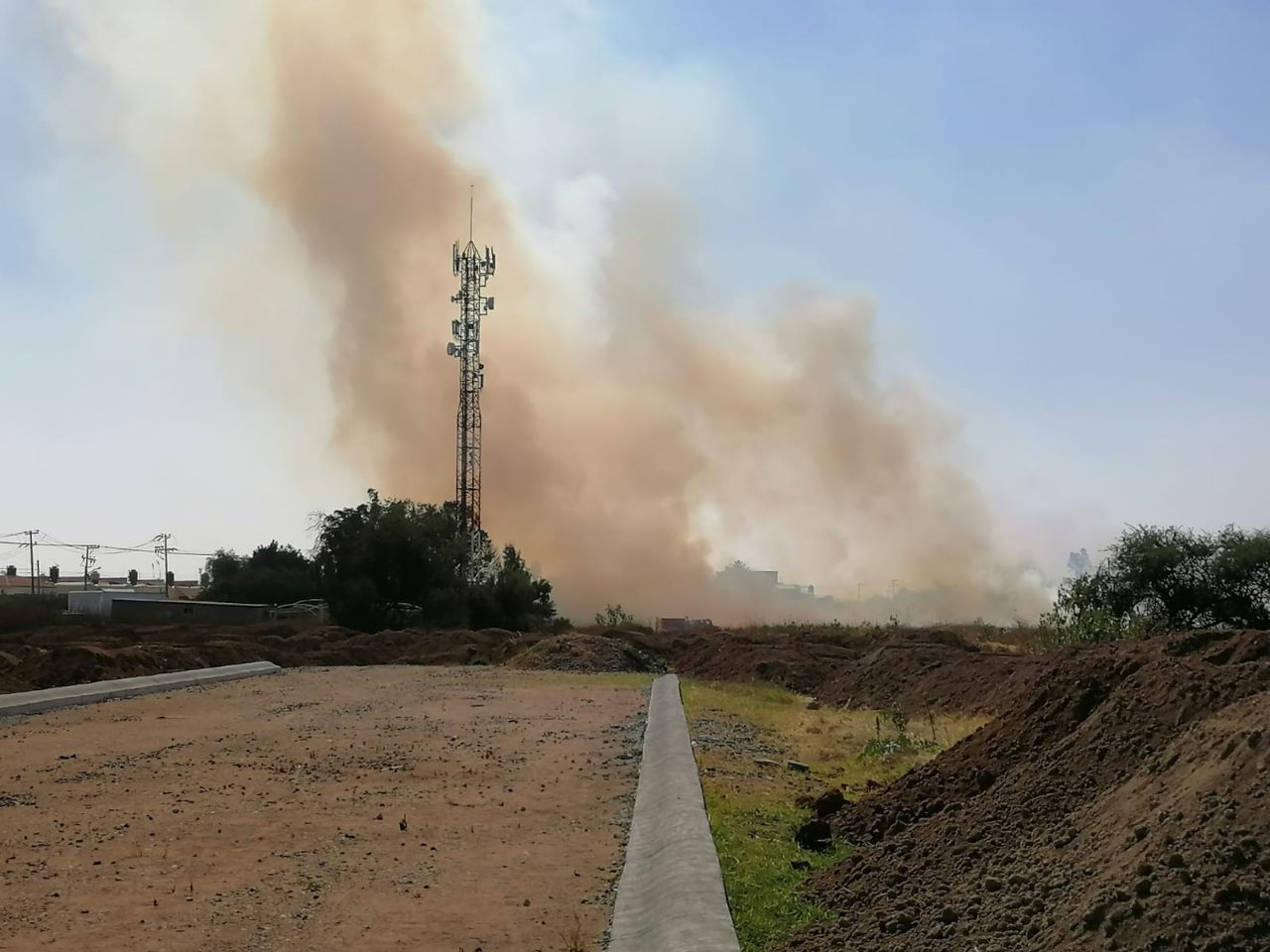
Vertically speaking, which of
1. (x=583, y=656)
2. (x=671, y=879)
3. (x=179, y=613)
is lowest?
(x=583, y=656)

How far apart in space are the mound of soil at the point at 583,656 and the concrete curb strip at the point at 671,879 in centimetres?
2259

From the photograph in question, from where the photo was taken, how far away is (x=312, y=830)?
10.3 metres

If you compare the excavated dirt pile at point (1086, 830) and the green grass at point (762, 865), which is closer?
the excavated dirt pile at point (1086, 830)

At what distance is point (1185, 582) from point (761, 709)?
16553mm

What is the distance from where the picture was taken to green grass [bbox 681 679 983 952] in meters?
7.38

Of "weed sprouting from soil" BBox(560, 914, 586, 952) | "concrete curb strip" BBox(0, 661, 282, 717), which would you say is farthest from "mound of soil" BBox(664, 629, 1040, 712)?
"concrete curb strip" BBox(0, 661, 282, 717)

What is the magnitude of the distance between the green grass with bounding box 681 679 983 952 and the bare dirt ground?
0.94m

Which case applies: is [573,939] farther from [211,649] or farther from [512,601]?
[512,601]

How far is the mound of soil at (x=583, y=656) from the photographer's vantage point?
35.3m

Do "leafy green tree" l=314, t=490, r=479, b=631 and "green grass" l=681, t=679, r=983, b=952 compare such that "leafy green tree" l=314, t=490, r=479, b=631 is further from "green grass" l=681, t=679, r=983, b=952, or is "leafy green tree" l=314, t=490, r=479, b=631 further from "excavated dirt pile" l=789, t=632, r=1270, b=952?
"excavated dirt pile" l=789, t=632, r=1270, b=952

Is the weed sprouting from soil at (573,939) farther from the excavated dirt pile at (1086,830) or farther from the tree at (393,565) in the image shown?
the tree at (393,565)

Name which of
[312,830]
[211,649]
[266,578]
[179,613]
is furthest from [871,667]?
[266,578]

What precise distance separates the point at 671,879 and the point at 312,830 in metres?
3.95

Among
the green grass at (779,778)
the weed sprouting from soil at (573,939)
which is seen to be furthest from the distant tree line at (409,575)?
the weed sprouting from soil at (573,939)
